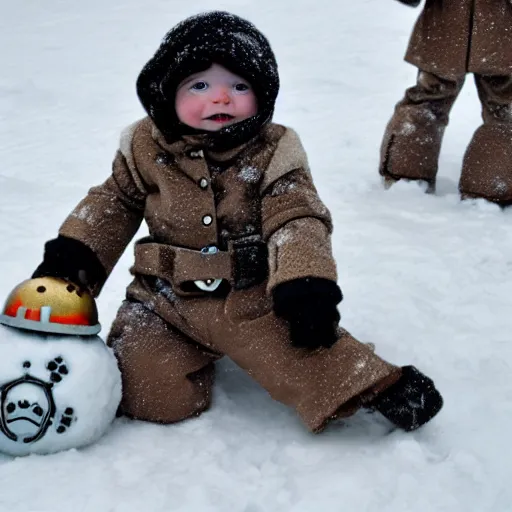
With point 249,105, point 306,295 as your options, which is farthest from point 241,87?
point 306,295

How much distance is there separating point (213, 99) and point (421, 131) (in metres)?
1.65

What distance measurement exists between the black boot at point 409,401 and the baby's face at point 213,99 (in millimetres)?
702

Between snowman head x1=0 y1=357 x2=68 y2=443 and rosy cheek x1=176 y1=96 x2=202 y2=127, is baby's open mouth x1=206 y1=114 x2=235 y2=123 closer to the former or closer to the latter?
rosy cheek x1=176 y1=96 x2=202 y2=127

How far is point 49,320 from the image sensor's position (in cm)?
178

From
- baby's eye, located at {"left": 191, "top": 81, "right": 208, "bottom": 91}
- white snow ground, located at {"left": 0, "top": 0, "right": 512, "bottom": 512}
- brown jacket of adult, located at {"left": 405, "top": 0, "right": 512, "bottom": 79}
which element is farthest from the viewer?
brown jacket of adult, located at {"left": 405, "top": 0, "right": 512, "bottom": 79}

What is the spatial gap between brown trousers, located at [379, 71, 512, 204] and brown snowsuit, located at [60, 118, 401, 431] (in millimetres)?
1436

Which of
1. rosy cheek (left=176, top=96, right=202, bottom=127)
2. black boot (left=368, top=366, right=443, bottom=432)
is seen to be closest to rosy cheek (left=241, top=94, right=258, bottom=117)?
rosy cheek (left=176, top=96, right=202, bottom=127)

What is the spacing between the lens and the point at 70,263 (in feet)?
6.38

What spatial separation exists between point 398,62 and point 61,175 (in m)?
2.50

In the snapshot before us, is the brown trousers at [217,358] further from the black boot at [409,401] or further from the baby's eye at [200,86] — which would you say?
the baby's eye at [200,86]

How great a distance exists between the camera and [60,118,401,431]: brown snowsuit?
1.83 m

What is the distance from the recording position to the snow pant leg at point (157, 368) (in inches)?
76.1

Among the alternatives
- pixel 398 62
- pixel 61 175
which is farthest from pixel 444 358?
pixel 398 62

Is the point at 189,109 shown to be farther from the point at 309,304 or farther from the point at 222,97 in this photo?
the point at 309,304
